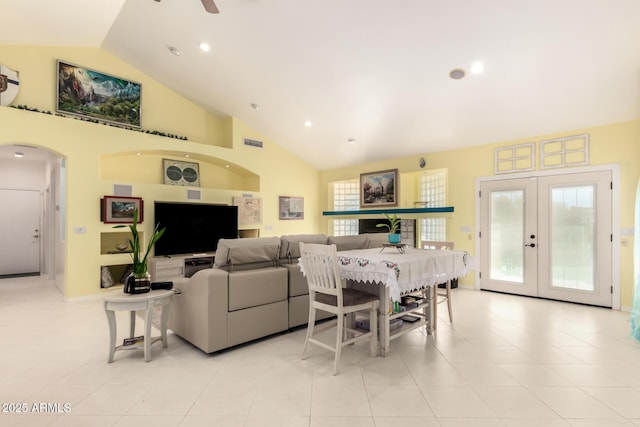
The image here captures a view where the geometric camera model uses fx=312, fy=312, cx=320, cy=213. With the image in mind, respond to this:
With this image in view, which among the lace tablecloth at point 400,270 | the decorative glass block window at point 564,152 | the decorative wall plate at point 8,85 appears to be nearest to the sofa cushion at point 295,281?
the lace tablecloth at point 400,270

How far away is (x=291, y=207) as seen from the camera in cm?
816

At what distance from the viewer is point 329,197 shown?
341 inches

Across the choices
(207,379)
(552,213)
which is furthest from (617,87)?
(207,379)

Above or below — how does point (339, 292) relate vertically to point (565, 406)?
above

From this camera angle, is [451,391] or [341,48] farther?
[341,48]

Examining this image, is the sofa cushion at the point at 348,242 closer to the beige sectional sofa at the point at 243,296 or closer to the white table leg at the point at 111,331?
the beige sectional sofa at the point at 243,296

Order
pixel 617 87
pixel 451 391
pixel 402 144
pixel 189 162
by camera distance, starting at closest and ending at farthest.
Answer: pixel 451 391 → pixel 617 87 → pixel 402 144 → pixel 189 162

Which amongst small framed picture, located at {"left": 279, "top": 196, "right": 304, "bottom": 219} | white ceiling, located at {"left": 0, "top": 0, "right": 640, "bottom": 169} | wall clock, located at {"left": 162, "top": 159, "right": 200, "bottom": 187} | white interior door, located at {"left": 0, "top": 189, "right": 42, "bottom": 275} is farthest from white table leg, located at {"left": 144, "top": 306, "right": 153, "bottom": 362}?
white interior door, located at {"left": 0, "top": 189, "right": 42, "bottom": 275}

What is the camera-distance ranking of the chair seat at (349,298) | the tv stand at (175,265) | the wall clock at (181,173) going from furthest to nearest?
the wall clock at (181,173) < the tv stand at (175,265) < the chair seat at (349,298)

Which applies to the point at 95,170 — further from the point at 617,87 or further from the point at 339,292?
the point at 617,87

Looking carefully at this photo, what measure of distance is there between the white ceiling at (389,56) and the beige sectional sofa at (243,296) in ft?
9.07

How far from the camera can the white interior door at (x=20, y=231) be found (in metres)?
7.36

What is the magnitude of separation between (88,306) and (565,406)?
593 cm

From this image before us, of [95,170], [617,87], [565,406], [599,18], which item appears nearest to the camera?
[565,406]
